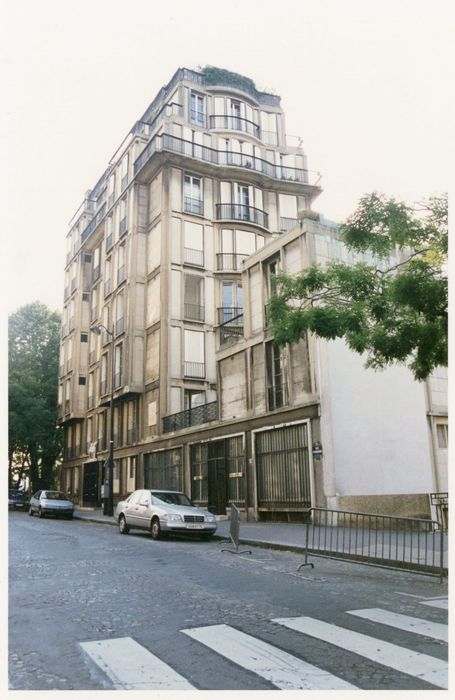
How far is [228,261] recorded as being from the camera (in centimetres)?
3303

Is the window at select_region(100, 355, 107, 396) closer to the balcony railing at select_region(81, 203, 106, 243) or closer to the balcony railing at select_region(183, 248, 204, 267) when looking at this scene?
the balcony railing at select_region(183, 248, 204, 267)

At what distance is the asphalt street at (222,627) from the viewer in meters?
4.32

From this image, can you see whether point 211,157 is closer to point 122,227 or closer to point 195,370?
point 122,227

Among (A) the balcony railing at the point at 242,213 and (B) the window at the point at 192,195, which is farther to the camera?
(A) the balcony railing at the point at 242,213

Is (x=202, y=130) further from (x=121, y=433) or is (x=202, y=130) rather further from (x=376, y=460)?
(x=376, y=460)

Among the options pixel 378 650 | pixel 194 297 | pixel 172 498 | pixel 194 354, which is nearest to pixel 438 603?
pixel 378 650

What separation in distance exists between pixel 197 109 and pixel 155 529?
27.5 m

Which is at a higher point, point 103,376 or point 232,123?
point 232,123

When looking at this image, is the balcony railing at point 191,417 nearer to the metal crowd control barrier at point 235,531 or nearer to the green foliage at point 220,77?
the metal crowd control barrier at point 235,531

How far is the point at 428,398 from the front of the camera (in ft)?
68.3

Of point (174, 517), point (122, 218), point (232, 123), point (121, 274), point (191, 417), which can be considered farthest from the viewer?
point (122, 218)

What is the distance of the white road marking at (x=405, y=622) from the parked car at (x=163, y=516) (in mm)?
9339

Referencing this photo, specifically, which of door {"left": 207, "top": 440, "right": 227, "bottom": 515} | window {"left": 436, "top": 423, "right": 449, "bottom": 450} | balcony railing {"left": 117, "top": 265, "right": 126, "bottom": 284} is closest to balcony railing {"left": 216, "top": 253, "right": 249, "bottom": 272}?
balcony railing {"left": 117, "top": 265, "right": 126, "bottom": 284}

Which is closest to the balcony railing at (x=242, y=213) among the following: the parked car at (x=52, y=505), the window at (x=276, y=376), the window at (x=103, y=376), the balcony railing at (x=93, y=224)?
the balcony railing at (x=93, y=224)
